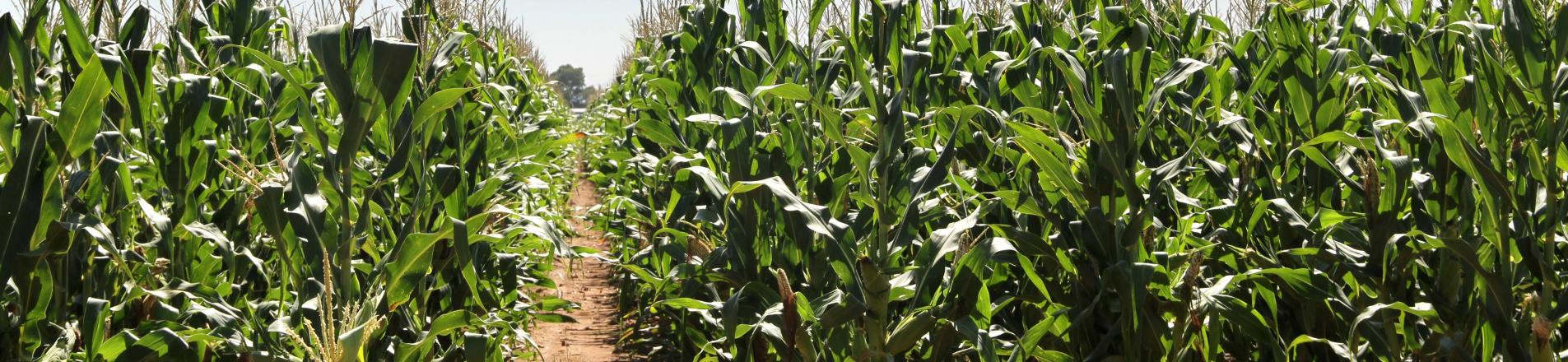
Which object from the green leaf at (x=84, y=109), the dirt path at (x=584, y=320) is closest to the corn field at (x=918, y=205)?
the green leaf at (x=84, y=109)

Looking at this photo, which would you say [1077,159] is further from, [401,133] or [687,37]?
[687,37]

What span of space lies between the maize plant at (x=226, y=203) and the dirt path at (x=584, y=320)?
118cm

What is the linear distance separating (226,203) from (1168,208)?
3.18 meters

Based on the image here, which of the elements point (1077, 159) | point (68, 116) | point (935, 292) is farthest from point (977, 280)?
point (68, 116)

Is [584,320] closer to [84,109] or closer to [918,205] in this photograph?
[918,205]

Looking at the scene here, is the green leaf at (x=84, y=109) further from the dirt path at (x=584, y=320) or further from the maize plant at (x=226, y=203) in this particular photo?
the dirt path at (x=584, y=320)

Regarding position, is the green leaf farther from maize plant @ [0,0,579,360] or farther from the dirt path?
the dirt path

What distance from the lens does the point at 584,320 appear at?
267 inches

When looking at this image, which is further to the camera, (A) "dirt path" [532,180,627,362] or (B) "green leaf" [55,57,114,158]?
(A) "dirt path" [532,180,627,362]

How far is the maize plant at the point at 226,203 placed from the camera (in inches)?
111

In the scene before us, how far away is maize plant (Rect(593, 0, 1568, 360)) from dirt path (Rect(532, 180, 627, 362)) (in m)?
1.70

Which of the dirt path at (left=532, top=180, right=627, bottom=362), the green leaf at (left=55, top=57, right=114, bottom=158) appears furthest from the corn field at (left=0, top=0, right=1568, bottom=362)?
the dirt path at (left=532, top=180, right=627, bottom=362)

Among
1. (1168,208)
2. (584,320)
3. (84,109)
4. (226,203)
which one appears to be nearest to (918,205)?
(1168,208)

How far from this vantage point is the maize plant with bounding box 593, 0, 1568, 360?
2.88 metres
